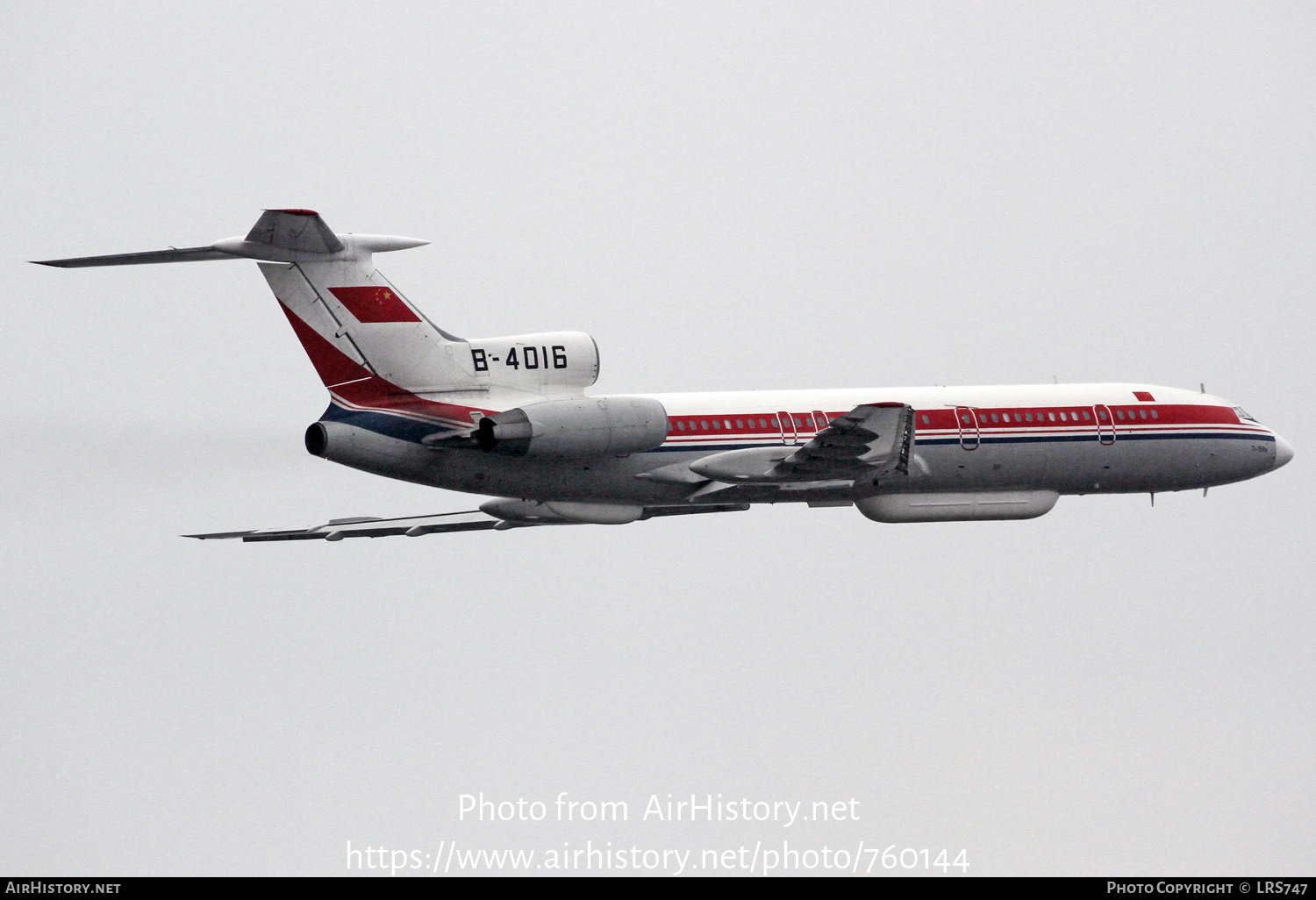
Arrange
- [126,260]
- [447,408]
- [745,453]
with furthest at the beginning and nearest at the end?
1. [745,453]
2. [447,408]
3. [126,260]

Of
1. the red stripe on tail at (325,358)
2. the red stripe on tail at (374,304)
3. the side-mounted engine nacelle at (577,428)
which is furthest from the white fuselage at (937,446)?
the red stripe on tail at (374,304)

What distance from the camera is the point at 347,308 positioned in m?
32.3

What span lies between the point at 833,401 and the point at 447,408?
8598mm

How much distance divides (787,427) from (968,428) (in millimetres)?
4363

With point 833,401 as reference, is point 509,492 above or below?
below

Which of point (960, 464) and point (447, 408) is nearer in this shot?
point (447, 408)

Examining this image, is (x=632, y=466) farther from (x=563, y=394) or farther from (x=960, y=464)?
(x=960, y=464)

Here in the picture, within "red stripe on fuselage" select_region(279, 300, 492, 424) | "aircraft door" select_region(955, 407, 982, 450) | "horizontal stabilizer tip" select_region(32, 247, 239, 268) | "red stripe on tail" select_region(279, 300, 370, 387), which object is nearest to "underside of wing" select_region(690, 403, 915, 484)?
"aircraft door" select_region(955, 407, 982, 450)

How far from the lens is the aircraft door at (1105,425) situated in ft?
131

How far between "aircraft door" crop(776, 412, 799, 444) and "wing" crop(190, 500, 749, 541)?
2.00m

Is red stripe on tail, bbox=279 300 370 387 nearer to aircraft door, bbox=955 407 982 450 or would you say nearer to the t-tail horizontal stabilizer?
the t-tail horizontal stabilizer

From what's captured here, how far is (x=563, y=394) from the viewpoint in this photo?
34000 mm
